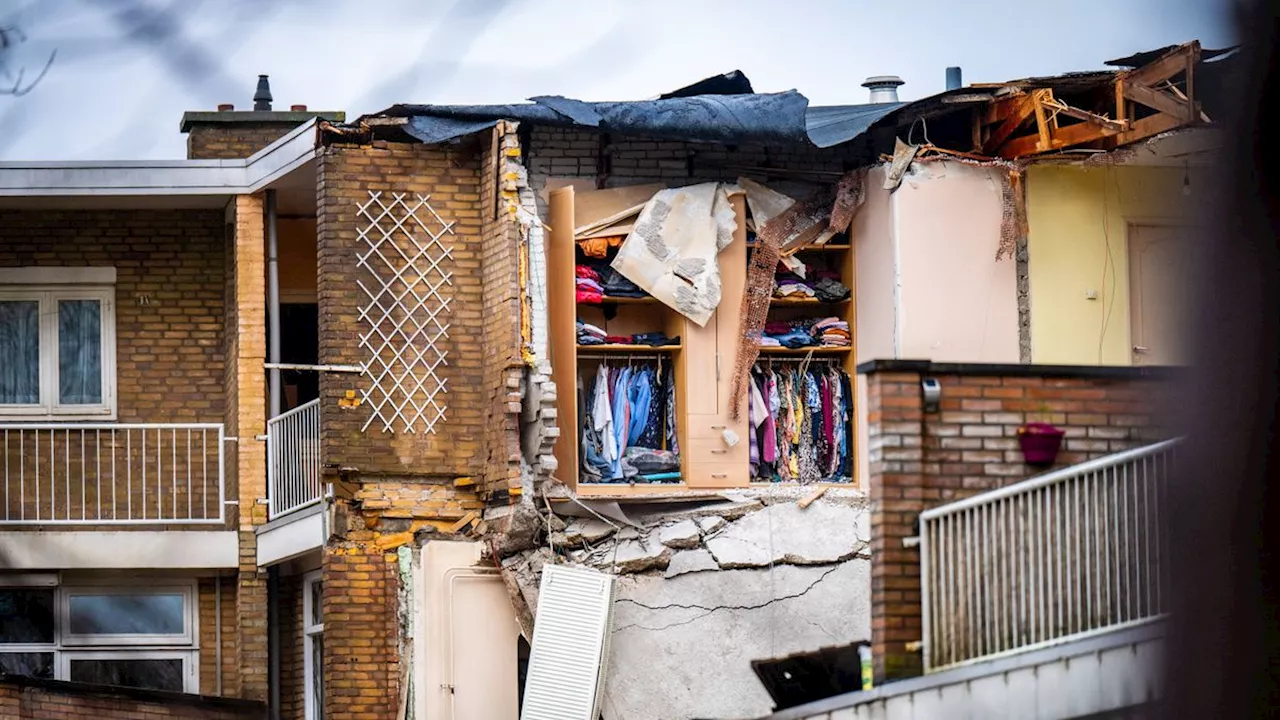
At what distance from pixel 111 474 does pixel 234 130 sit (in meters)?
3.59

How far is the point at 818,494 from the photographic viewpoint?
47.1 feet

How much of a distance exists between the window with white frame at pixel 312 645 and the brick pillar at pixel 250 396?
0.44 meters

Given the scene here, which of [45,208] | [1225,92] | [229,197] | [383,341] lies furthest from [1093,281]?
[1225,92]

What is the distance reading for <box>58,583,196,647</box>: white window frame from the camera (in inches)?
680

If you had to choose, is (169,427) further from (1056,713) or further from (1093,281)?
(1056,713)

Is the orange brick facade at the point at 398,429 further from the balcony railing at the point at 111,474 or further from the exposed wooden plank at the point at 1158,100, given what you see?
the exposed wooden plank at the point at 1158,100

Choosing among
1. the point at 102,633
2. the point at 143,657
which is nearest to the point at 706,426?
the point at 143,657

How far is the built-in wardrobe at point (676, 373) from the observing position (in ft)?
48.8

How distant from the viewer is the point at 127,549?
16875mm

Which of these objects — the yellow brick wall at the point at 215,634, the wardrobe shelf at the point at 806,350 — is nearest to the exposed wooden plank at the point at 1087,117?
the wardrobe shelf at the point at 806,350

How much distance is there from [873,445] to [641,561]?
5.48 metres

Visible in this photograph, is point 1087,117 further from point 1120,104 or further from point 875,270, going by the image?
point 875,270

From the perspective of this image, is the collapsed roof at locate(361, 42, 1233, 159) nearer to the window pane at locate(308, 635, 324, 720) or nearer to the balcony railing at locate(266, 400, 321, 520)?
the balcony railing at locate(266, 400, 321, 520)

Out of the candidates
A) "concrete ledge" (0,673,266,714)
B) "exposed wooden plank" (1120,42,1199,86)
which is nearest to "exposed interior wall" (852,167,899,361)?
→ "exposed wooden plank" (1120,42,1199,86)
